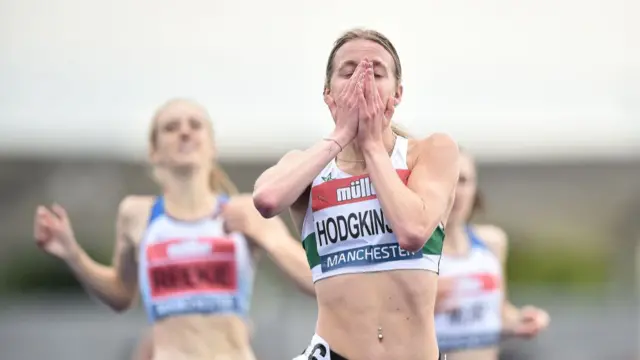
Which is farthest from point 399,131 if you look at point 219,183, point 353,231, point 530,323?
point 530,323

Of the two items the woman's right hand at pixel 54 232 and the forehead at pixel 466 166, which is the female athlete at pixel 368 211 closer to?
the woman's right hand at pixel 54 232

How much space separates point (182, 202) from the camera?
26.3ft

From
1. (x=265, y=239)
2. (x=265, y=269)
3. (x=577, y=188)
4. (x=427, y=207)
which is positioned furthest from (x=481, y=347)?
(x=577, y=188)

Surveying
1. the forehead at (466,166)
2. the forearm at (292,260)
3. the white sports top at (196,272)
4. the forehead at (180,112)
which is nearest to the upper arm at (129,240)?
the white sports top at (196,272)

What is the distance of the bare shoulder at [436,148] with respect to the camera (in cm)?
496

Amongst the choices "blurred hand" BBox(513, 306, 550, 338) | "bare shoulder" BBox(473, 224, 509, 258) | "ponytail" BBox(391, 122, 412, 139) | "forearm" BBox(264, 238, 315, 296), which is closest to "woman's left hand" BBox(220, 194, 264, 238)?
"forearm" BBox(264, 238, 315, 296)

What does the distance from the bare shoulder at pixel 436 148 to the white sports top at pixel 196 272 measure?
2.90 m

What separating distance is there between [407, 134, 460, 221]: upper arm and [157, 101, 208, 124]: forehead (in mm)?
3236

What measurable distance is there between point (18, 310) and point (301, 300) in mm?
4848

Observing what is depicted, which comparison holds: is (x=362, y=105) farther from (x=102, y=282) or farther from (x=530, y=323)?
(x=530, y=323)

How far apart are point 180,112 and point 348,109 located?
3.40 meters

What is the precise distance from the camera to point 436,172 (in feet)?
16.0

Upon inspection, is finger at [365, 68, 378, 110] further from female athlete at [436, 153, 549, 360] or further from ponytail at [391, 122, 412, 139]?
female athlete at [436, 153, 549, 360]

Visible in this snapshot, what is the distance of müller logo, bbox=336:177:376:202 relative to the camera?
4863mm
